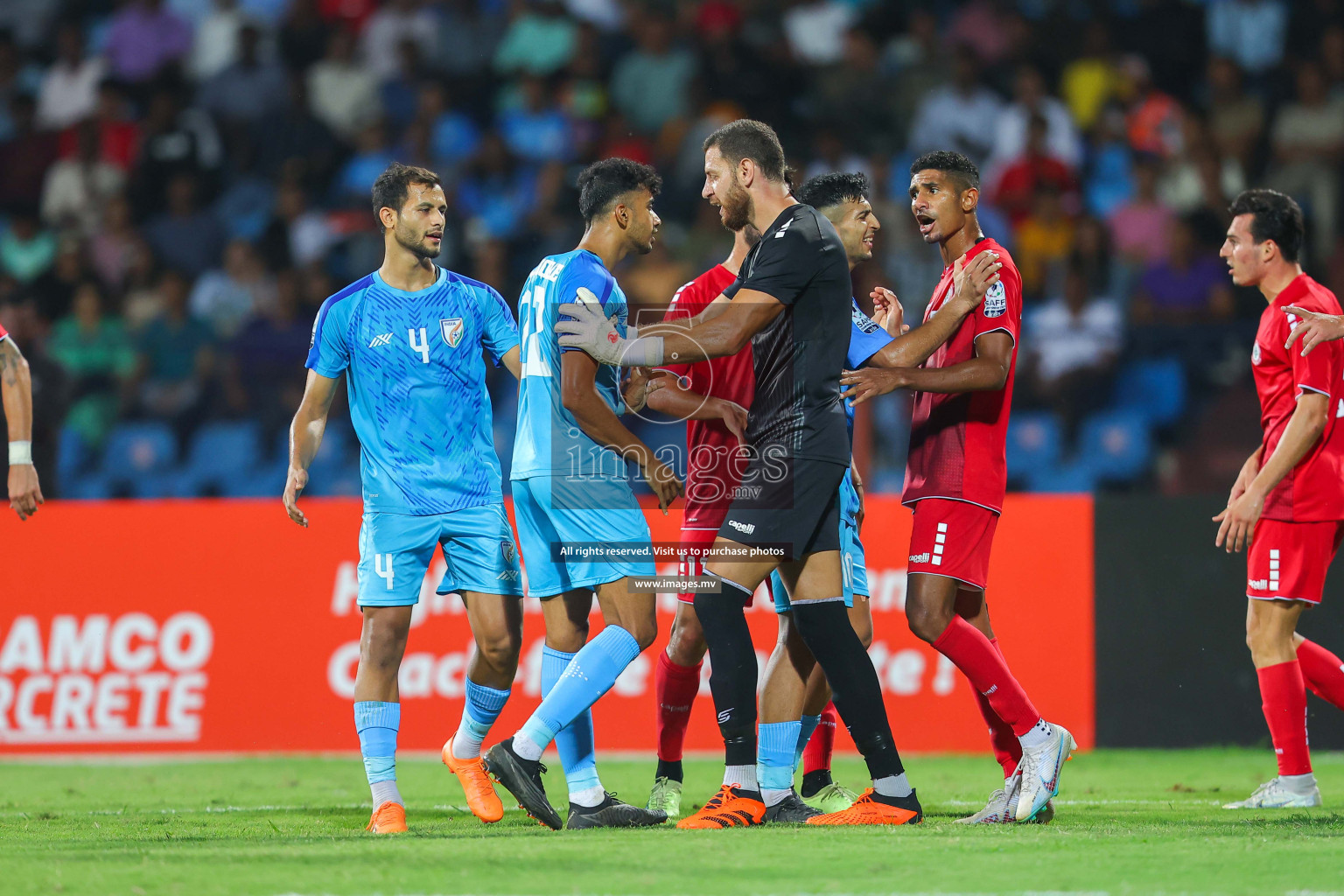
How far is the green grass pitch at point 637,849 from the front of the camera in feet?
13.5

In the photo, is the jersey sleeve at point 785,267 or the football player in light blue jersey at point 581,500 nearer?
the jersey sleeve at point 785,267

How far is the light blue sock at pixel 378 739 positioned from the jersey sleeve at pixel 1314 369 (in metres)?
3.93

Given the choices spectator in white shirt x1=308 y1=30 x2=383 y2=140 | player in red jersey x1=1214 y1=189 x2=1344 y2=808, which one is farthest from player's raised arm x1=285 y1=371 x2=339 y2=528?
spectator in white shirt x1=308 y1=30 x2=383 y2=140

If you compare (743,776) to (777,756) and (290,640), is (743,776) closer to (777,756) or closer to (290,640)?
(777,756)

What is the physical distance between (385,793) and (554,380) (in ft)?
5.64

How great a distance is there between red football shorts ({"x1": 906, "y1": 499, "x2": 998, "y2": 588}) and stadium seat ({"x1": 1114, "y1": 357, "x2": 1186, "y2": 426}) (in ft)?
14.9

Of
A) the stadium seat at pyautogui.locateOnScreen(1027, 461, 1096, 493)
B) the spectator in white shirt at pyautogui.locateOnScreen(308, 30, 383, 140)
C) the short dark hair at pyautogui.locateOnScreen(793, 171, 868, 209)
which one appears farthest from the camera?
the spectator in white shirt at pyautogui.locateOnScreen(308, 30, 383, 140)

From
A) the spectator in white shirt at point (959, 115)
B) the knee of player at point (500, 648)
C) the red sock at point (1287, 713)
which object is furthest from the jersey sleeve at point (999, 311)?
the spectator in white shirt at point (959, 115)

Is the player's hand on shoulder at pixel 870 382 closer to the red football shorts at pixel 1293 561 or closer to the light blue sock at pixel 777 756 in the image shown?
the light blue sock at pixel 777 756

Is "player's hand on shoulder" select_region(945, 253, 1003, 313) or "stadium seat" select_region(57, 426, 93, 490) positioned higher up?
"player's hand on shoulder" select_region(945, 253, 1003, 313)

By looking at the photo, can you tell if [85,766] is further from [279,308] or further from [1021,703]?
[1021,703]

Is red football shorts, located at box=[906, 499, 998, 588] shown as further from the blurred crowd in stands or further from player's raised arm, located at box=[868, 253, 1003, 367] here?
the blurred crowd in stands

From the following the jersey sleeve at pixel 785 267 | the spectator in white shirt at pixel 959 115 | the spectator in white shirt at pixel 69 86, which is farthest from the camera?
the spectator in white shirt at pixel 69 86

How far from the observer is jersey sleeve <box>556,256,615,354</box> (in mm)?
5629
